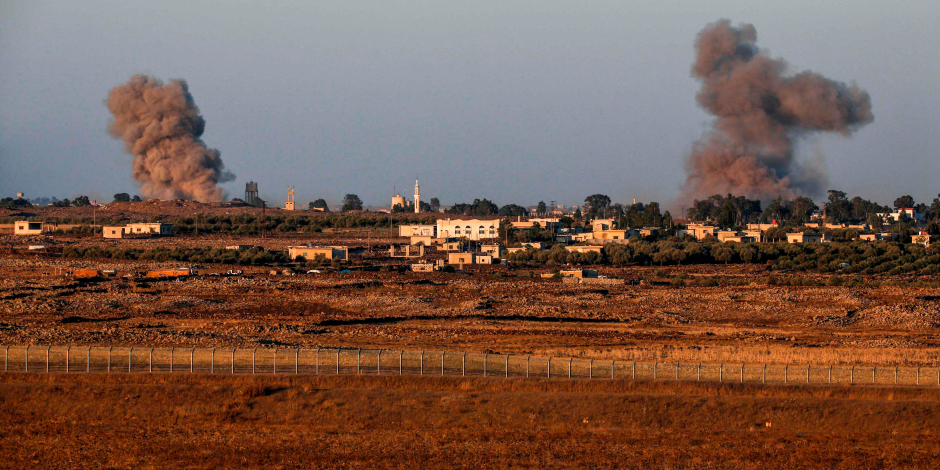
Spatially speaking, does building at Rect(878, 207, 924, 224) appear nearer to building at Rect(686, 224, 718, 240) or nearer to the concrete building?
building at Rect(686, 224, 718, 240)

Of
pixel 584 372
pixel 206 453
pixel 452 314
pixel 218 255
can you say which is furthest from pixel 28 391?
pixel 218 255

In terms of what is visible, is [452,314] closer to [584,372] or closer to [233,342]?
[233,342]

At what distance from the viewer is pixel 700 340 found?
34500 millimetres

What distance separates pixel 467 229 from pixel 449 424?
80475mm

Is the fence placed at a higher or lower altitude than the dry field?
higher

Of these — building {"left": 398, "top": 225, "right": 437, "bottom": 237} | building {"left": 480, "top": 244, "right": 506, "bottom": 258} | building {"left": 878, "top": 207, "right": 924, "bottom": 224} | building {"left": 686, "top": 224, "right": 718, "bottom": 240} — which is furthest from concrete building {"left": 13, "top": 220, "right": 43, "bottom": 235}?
building {"left": 878, "top": 207, "right": 924, "bottom": 224}

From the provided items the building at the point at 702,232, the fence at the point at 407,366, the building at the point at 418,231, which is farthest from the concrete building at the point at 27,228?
the fence at the point at 407,366

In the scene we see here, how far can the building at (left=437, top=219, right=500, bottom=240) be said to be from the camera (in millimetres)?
101125

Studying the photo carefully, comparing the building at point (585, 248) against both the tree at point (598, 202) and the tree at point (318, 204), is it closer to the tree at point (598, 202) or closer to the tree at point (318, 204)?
the tree at point (598, 202)

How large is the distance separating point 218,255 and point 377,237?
35.4 meters

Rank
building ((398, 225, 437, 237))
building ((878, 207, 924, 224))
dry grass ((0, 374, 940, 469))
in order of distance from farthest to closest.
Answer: building ((878, 207, 924, 224)), building ((398, 225, 437, 237)), dry grass ((0, 374, 940, 469))

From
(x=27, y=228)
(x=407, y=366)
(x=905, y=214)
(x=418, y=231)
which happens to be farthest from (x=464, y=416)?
(x=905, y=214)

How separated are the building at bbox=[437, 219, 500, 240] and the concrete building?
41.5 meters

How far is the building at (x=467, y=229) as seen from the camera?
332 feet
